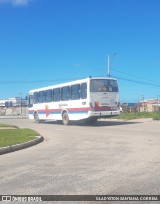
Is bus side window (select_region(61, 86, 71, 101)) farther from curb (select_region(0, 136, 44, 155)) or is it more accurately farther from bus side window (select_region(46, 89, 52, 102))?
curb (select_region(0, 136, 44, 155))

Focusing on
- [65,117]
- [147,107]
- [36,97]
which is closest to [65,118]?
[65,117]

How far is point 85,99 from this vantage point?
25.3 m

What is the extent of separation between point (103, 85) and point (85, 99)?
158 centimetres

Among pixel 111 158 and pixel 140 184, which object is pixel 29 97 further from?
pixel 140 184

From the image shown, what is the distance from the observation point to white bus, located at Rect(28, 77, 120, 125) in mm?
25109

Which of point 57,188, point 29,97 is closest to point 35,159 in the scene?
point 57,188

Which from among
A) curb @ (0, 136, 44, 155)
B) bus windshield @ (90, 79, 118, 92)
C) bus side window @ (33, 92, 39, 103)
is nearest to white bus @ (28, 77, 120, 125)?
bus windshield @ (90, 79, 118, 92)

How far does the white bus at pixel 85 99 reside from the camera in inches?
989

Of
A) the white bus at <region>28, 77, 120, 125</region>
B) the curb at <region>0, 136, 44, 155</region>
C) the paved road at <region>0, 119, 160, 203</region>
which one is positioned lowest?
the paved road at <region>0, 119, 160, 203</region>

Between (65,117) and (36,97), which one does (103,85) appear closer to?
(65,117)

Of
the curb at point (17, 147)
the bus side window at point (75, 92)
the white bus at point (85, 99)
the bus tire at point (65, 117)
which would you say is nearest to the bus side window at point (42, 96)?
the white bus at point (85, 99)

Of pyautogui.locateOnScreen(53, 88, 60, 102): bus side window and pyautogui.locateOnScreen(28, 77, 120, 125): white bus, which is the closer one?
pyautogui.locateOnScreen(28, 77, 120, 125): white bus

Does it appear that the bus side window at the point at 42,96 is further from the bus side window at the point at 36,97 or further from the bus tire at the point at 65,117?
the bus tire at the point at 65,117

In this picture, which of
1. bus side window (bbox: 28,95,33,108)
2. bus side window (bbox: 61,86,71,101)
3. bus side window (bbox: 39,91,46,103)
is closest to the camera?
bus side window (bbox: 61,86,71,101)
